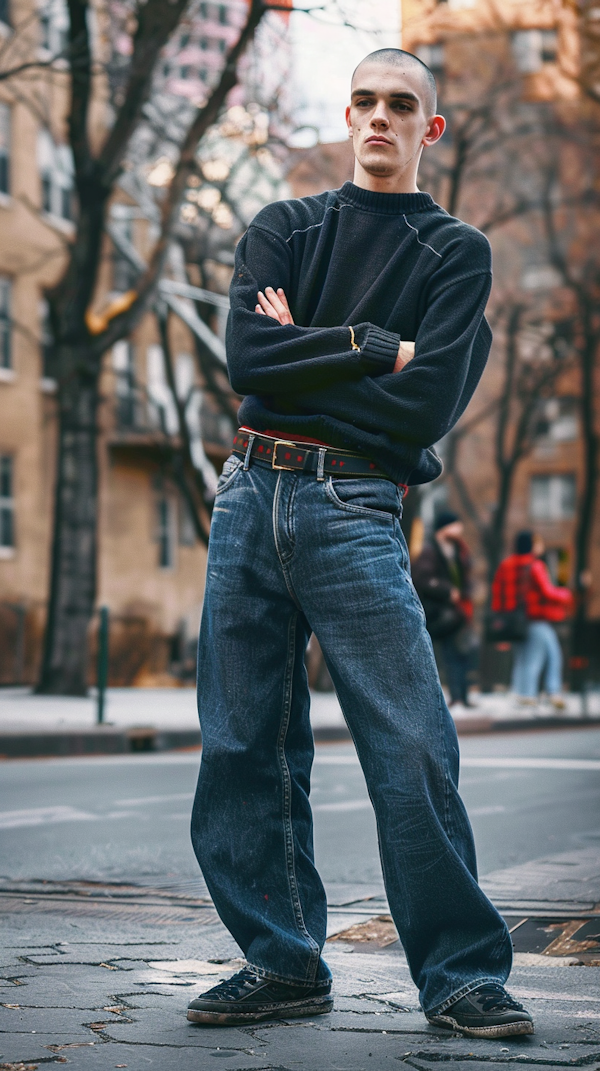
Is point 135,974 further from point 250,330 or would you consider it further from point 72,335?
point 72,335

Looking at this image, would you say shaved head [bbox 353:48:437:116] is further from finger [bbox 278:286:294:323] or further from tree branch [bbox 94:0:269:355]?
tree branch [bbox 94:0:269:355]

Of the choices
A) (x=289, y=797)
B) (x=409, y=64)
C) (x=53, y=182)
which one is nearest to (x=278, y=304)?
(x=409, y=64)

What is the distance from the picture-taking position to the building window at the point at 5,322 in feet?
97.2

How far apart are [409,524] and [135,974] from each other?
17.2 meters

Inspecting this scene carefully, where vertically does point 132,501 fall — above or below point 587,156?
below

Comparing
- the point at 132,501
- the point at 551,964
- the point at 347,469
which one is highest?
the point at 132,501

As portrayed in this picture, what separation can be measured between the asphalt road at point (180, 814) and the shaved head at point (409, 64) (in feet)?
10.3

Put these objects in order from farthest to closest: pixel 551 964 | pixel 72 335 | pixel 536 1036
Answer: pixel 72 335 < pixel 551 964 < pixel 536 1036

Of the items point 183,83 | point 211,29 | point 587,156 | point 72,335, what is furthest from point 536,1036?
point 587,156

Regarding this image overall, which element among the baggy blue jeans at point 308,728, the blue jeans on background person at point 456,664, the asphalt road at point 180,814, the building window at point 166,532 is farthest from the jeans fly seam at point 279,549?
the building window at point 166,532

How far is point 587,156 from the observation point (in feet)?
106

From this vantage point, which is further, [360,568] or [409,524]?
[409,524]

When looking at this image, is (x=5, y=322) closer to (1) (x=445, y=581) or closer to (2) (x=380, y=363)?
(1) (x=445, y=581)

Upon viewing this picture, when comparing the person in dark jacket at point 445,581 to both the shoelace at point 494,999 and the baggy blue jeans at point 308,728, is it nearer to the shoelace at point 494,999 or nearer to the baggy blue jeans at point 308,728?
the baggy blue jeans at point 308,728
